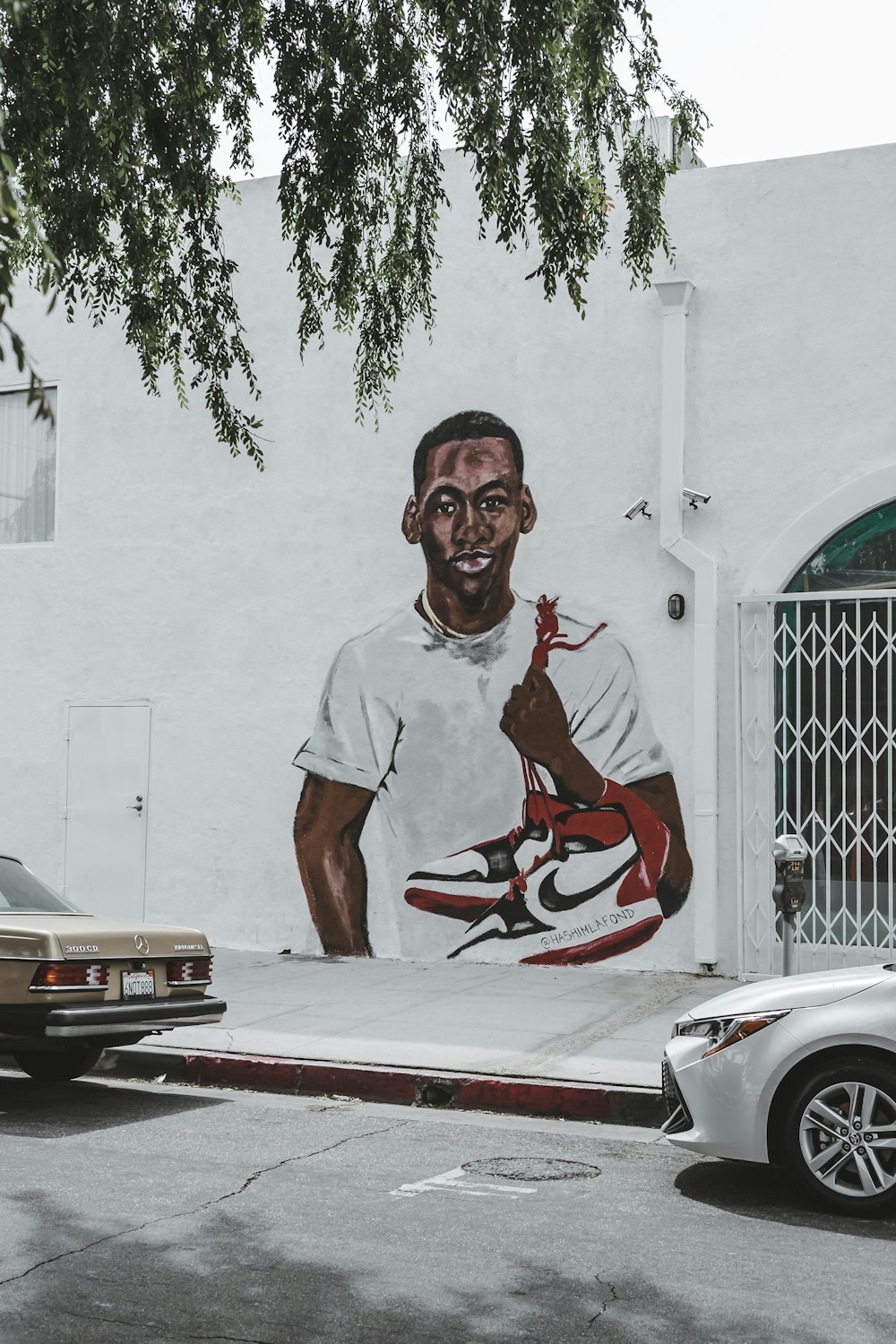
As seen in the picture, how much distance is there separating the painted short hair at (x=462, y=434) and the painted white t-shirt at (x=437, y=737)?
4.33 feet

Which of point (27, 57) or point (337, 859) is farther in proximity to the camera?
point (337, 859)

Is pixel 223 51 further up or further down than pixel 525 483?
further up

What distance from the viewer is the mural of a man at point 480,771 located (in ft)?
42.7

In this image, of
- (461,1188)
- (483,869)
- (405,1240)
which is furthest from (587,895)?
(405,1240)

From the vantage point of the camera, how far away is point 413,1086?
898 centimetres

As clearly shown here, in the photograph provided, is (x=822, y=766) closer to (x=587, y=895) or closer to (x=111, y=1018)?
(x=587, y=895)

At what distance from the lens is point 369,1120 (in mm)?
8305

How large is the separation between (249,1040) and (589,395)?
6539 millimetres

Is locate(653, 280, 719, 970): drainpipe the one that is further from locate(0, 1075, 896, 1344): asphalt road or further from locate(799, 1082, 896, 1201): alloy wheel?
locate(799, 1082, 896, 1201): alloy wheel

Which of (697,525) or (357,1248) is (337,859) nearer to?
(697,525)

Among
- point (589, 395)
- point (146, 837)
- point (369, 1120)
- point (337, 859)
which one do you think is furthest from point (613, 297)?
point (369, 1120)

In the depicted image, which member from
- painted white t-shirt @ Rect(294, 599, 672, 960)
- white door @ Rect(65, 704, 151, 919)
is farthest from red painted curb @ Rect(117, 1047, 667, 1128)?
white door @ Rect(65, 704, 151, 919)

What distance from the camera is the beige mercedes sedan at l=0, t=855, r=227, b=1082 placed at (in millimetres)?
7906

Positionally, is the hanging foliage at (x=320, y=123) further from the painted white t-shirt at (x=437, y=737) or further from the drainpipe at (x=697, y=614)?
the painted white t-shirt at (x=437, y=737)
